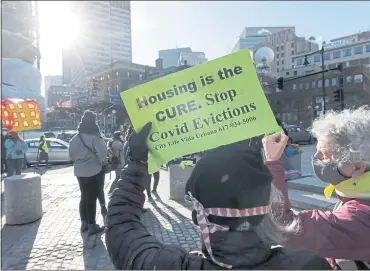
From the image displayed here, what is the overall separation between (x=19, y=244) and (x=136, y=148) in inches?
172

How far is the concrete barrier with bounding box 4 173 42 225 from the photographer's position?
5496 millimetres

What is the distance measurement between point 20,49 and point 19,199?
110 ft

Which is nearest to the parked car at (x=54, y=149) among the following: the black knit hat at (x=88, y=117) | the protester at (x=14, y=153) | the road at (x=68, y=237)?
the protester at (x=14, y=153)

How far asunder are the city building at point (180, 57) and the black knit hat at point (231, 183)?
973mm

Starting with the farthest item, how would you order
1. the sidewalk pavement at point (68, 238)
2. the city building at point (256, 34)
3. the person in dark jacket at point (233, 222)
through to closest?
the sidewalk pavement at point (68, 238) < the city building at point (256, 34) < the person in dark jacket at point (233, 222)

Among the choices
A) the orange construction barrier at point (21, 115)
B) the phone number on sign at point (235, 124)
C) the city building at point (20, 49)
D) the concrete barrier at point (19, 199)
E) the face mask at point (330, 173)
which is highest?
the city building at point (20, 49)

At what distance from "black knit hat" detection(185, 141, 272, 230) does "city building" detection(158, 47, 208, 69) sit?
97 cm

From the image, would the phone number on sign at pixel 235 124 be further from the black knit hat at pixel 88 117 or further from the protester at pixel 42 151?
the protester at pixel 42 151

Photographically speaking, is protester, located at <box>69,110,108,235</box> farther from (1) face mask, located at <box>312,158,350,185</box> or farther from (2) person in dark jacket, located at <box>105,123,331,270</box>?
(2) person in dark jacket, located at <box>105,123,331,270</box>

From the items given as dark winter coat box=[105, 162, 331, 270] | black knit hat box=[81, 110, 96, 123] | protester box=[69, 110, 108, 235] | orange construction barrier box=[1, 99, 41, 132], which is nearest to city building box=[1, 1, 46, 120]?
orange construction barrier box=[1, 99, 41, 132]

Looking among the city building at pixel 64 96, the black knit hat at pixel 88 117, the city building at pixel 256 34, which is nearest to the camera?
the city building at pixel 256 34

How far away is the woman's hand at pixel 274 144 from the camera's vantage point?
5.41ft

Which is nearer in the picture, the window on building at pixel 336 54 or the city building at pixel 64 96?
the city building at pixel 64 96

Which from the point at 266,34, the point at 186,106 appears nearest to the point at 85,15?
the point at 266,34
